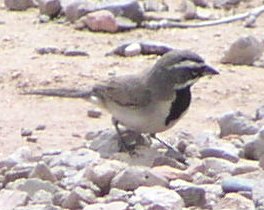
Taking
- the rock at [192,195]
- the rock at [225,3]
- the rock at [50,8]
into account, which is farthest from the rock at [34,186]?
the rock at [225,3]

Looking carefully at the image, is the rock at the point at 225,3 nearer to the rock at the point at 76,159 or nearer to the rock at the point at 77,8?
the rock at the point at 77,8

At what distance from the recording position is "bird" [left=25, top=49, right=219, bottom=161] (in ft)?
33.3

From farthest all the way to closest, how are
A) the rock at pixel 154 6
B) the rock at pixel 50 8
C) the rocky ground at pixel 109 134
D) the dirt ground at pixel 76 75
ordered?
the rock at pixel 154 6
the rock at pixel 50 8
the dirt ground at pixel 76 75
the rocky ground at pixel 109 134

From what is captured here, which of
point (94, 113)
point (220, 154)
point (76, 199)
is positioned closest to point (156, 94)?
point (220, 154)

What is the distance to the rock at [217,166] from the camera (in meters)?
9.45

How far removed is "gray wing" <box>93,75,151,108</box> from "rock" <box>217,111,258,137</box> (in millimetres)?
698

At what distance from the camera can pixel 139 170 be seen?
906 cm

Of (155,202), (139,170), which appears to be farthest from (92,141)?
(155,202)

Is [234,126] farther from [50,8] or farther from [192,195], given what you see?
[50,8]

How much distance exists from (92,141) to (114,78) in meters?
0.55

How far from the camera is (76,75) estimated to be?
12375 millimetres

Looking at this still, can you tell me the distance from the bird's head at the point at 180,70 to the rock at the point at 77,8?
3.78 metres

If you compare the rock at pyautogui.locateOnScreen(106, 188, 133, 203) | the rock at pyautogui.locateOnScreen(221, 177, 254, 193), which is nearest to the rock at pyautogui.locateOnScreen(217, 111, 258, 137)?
the rock at pyautogui.locateOnScreen(221, 177, 254, 193)

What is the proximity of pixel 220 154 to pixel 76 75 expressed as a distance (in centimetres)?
271
